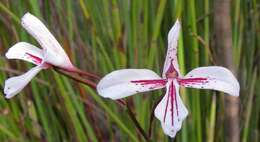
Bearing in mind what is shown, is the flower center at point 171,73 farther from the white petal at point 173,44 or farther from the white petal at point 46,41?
the white petal at point 46,41

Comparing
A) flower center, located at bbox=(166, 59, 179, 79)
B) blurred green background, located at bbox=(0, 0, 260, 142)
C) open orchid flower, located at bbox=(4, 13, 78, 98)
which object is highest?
open orchid flower, located at bbox=(4, 13, 78, 98)

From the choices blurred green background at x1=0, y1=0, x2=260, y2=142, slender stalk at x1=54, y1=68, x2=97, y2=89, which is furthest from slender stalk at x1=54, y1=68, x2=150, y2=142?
blurred green background at x1=0, y1=0, x2=260, y2=142

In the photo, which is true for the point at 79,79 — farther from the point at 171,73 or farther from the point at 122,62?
the point at 122,62

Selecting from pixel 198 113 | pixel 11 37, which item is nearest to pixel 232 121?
pixel 198 113

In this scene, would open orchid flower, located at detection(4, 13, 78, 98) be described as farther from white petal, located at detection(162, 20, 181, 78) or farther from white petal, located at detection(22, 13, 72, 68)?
white petal, located at detection(162, 20, 181, 78)

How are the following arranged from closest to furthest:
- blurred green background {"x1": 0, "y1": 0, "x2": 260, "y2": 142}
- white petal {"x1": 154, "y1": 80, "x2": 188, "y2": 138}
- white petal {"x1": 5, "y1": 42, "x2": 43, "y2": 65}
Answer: white petal {"x1": 154, "y1": 80, "x2": 188, "y2": 138} → white petal {"x1": 5, "y1": 42, "x2": 43, "y2": 65} → blurred green background {"x1": 0, "y1": 0, "x2": 260, "y2": 142}

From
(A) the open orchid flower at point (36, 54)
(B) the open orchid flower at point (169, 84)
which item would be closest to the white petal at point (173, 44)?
(B) the open orchid flower at point (169, 84)

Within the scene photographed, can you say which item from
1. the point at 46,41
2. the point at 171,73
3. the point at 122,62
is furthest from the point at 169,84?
the point at 122,62
